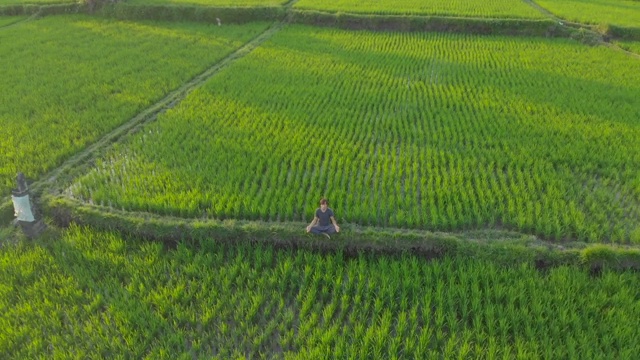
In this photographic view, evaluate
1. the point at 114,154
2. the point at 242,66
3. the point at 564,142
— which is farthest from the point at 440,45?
the point at 114,154

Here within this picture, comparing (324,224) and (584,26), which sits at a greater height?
(584,26)

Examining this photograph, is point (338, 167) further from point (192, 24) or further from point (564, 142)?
point (192, 24)

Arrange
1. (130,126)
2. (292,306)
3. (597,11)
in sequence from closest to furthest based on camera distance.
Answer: (292,306) → (130,126) → (597,11)

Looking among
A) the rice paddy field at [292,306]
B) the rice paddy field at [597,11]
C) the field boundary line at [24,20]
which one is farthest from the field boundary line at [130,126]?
the rice paddy field at [597,11]

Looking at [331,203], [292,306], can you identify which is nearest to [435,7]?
[331,203]

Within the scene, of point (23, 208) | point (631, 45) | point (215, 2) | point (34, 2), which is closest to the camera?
point (23, 208)

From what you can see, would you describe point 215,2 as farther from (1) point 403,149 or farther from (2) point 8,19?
(1) point 403,149

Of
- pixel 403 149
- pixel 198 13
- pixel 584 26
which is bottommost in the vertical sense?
pixel 403 149
